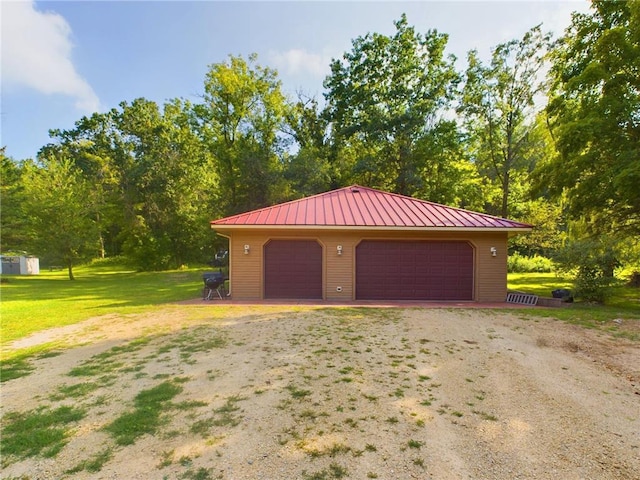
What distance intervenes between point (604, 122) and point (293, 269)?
10.6 meters

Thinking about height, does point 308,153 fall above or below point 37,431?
above

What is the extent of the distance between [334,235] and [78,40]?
11769 mm

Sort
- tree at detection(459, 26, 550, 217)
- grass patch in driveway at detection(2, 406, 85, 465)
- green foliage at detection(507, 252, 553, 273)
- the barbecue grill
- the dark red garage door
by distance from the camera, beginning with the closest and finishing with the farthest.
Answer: grass patch in driveway at detection(2, 406, 85, 465) → the barbecue grill → the dark red garage door → tree at detection(459, 26, 550, 217) → green foliage at detection(507, 252, 553, 273)

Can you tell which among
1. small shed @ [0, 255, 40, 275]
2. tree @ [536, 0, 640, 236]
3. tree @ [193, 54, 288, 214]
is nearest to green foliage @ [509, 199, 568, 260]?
tree @ [536, 0, 640, 236]

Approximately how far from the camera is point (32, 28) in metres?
8.17

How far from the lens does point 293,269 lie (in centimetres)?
1148

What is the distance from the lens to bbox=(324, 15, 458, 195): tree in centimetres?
2131

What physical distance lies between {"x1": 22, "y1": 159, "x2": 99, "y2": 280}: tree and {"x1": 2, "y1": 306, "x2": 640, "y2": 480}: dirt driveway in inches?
606

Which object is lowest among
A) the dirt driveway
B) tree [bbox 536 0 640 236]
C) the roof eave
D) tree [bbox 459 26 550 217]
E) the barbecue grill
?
the dirt driveway

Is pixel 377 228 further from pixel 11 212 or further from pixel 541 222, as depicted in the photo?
pixel 11 212

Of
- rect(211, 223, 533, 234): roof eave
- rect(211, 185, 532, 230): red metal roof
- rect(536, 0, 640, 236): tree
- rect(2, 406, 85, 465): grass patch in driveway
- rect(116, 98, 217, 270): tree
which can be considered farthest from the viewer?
rect(116, 98, 217, 270): tree

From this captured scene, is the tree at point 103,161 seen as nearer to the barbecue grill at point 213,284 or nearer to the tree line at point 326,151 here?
the tree line at point 326,151

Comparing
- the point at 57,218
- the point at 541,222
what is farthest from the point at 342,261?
the point at 57,218

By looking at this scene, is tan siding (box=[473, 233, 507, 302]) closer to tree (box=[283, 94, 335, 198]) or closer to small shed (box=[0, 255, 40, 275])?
tree (box=[283, 94, 335, 198])
